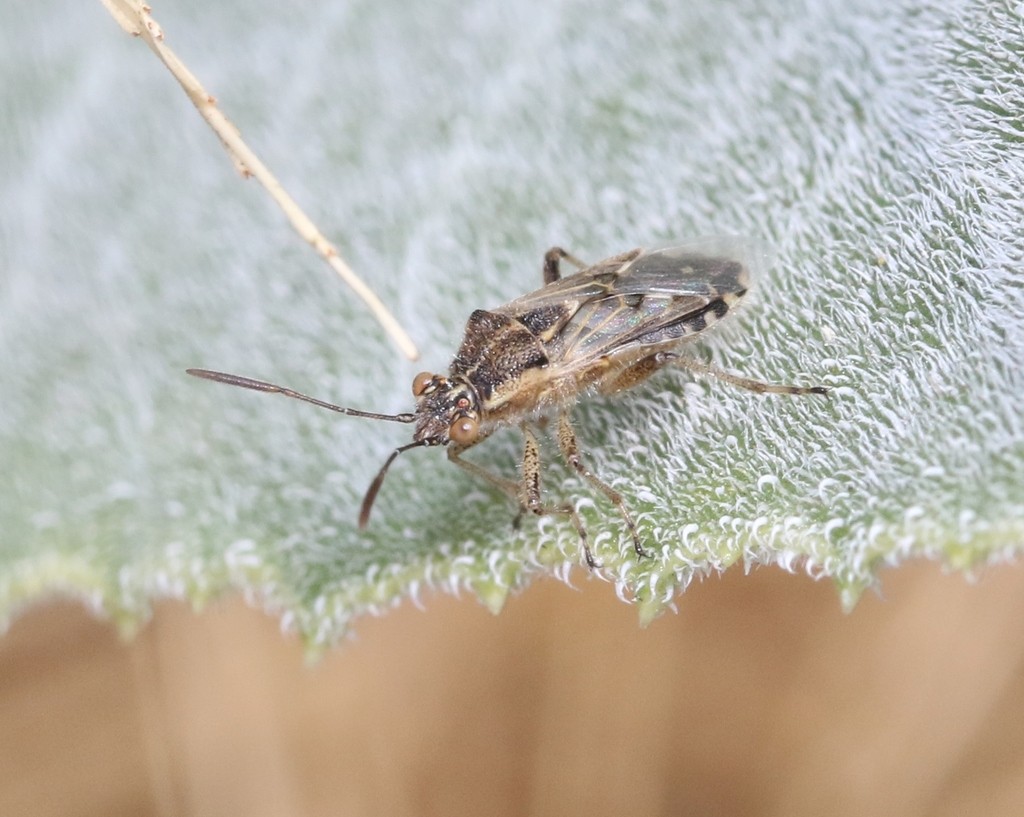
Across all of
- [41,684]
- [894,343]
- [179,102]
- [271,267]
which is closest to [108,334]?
[271,267]

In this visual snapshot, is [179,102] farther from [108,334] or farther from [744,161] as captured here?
[744,161]

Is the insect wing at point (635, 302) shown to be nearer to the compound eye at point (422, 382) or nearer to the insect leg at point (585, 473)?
the insect leg at point (585, 473)

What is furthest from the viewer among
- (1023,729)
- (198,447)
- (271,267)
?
(1023,729)

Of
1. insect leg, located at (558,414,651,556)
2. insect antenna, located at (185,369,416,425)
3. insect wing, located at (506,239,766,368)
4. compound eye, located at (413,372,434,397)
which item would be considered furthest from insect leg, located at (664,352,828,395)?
insect antenna, located at (185,369,416,425)

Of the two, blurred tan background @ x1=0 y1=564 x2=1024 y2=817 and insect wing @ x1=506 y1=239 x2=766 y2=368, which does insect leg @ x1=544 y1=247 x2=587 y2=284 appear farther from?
blurred tan background @ x1=0 y1=564 x2=1024 y2=817

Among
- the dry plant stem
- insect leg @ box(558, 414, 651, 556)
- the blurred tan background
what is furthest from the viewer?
the blurred tan background

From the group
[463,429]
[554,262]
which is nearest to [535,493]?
[463,429]

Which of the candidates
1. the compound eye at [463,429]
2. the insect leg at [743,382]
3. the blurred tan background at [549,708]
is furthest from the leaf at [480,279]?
the blurred tan background at [549,708]
